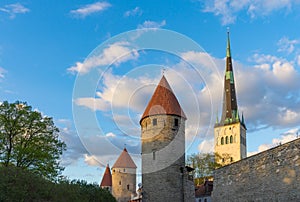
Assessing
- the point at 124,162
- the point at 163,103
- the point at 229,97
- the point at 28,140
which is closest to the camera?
the point at 28,140

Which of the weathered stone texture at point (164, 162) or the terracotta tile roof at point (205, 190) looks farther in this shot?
the terracotta tile roof at point (205, 190)

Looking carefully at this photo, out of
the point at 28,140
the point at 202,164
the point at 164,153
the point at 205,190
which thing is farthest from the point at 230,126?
the point at 28,140

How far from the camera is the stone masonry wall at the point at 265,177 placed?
1589 centimetres

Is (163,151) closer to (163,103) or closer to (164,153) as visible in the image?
(164,153)

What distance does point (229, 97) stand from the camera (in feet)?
294

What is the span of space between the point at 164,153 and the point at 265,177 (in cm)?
1305

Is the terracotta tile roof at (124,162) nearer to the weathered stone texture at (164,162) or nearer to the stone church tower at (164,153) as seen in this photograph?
the stone church tower at (164,153)

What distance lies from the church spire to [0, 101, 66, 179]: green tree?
6605 cm

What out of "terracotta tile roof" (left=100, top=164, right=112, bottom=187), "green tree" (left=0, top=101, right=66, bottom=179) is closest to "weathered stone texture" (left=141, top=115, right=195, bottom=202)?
"green tree" (left=0, top=101, right=66, bottom=179)

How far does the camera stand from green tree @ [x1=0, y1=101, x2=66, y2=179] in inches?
1046

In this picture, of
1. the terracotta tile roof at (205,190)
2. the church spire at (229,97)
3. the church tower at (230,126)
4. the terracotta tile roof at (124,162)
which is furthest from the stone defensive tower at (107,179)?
the church spire at (229,97)

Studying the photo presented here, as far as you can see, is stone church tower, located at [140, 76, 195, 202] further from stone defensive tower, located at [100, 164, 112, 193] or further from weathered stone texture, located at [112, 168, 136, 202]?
stone defensive tower, located at [100, 164, 112, 193]

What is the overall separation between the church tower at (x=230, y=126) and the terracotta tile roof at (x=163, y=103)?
5804cm

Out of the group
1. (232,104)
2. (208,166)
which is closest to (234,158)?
(232,104)
